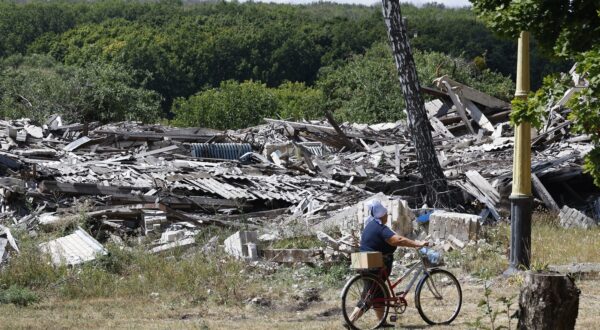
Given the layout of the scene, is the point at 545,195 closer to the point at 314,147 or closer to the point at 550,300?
the point at 314,147

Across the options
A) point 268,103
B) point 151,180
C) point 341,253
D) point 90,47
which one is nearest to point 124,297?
point 341,253

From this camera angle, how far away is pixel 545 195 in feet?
61.5

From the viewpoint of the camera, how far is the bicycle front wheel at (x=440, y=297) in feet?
36.4

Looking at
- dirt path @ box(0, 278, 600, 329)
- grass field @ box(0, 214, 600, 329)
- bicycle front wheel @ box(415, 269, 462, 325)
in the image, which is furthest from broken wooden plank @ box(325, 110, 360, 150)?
bicycle front wheel @ box(415, 269, 462, 325)

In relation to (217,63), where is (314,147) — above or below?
below

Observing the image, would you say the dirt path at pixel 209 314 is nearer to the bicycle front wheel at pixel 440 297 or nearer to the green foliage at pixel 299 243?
the bicycle front wheel at pixel 440 297

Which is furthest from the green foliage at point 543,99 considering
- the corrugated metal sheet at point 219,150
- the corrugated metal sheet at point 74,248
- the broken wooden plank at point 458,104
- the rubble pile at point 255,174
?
the broken wooden plank at point 458,104

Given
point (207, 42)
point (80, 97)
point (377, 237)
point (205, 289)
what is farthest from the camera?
point (207, 42)

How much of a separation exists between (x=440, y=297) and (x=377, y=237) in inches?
48.5

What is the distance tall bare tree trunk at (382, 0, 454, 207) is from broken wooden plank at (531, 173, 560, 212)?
5.82 ft

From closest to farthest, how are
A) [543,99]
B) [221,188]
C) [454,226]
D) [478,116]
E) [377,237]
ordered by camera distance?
[543,99] < [377,237] < [454,226] < [221,188] < [478,116]

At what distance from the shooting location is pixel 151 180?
1914 cm

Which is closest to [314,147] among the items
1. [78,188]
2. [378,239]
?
[78,188]

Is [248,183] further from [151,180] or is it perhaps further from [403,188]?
[403,188]
